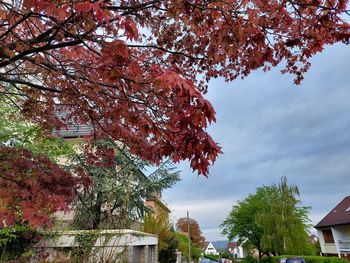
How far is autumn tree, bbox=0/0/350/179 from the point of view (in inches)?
113

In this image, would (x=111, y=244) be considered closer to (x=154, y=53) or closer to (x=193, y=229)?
(x=154, y=53)

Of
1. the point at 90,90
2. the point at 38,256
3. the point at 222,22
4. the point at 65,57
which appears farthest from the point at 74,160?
the point at 222,22

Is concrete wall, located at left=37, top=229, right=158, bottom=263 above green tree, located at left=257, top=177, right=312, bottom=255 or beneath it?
beneath

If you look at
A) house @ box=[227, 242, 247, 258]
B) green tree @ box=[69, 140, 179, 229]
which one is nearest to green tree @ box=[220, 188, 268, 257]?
house @ box=[227, 242, 247, 258]

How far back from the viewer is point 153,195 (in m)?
15.6

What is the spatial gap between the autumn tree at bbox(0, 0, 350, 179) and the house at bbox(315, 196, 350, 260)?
34.0 meters

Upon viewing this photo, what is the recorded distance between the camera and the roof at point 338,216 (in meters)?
34.3

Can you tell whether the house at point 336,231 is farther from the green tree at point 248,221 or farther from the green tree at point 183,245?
the green tree at point 183,245

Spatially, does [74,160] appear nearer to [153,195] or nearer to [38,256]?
[153,195]

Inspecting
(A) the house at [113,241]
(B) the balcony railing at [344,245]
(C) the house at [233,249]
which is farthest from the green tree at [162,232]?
(C) the house at [233,249]

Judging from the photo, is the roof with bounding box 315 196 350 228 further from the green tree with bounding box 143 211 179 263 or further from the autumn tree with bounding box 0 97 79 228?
the autumn tree with bounding box 0 97 79 228

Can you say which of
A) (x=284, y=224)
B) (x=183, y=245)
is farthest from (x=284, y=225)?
(x=183, y=245)

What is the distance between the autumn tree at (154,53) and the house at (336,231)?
34004 mm

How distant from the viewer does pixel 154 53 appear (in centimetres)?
516
